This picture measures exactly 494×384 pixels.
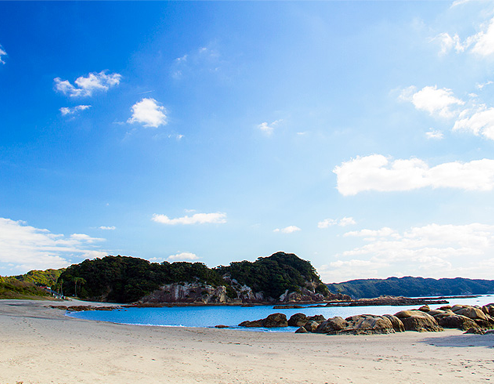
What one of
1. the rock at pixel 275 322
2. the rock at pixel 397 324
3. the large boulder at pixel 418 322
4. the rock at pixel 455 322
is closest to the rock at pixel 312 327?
the rock at pixel 275 322

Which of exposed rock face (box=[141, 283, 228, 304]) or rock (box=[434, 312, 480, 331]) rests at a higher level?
rock (box=[434, 312, 480, 331])

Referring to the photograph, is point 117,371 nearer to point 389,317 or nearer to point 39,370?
point 39,370

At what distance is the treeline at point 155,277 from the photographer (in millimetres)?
103938

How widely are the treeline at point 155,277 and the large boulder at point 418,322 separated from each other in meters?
97.5

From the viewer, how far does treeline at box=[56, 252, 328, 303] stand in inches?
4092

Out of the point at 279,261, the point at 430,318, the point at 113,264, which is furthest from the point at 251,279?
the point at 430,318

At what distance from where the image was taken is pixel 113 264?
372 feet

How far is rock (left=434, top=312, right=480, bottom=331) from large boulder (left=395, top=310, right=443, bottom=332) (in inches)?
48.4

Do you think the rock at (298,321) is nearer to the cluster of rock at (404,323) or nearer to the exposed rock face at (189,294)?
the cluster of rock at (404,323)

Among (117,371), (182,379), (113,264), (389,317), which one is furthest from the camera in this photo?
(113,264)

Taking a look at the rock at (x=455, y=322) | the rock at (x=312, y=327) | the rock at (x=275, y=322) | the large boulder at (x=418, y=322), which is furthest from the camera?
the rock at (x=275, y=322)

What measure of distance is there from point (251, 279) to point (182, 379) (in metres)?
138

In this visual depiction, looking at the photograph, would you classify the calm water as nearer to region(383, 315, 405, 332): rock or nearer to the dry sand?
region(383, 315, 405, 332): rock

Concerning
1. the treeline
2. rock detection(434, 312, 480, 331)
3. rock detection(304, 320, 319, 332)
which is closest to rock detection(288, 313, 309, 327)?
rock detection(304, 320, 319, 332)
